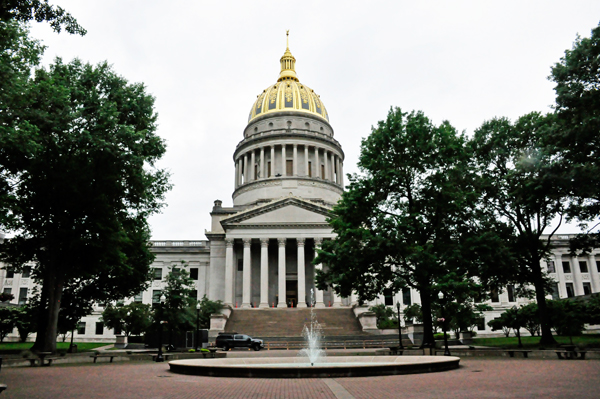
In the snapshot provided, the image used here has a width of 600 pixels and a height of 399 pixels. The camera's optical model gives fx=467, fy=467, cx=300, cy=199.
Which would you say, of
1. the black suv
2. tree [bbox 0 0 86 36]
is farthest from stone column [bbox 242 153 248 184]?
tree [bbox 0 0 86 36]

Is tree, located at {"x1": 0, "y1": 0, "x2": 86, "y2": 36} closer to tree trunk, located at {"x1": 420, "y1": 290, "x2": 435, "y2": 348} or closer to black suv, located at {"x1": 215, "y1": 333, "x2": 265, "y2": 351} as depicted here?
tree trunk, located at {"x1": 420, "y1": 290, "x2": 435, "y2": 348}

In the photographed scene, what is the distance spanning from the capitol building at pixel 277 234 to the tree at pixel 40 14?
35.1 metres

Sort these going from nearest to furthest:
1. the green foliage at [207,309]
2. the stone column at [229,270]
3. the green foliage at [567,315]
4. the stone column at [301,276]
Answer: the green foliage at [567,315]
the green foliage at [207,309]
the stone column at [301,276]
the stone column at [229,270]

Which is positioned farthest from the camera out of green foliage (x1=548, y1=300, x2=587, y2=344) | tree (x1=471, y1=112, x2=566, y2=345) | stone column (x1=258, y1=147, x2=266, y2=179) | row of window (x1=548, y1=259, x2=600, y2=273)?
stone column (x1=258, y1=147, x2=266, y2=179)

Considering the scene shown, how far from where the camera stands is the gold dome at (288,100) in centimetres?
7919

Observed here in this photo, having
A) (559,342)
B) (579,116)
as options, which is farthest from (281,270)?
(579,116)

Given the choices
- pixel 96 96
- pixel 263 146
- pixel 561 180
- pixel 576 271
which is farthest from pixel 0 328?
pixel 576 271

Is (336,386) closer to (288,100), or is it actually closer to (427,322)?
(427,322)

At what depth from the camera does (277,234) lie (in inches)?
2244

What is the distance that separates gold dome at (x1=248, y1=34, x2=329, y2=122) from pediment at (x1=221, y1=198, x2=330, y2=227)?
25.6m

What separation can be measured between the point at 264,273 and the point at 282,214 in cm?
761

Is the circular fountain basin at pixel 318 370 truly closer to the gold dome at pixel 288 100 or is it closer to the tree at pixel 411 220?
the tree at pixel 411 220

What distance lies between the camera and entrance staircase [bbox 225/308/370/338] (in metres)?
42.7

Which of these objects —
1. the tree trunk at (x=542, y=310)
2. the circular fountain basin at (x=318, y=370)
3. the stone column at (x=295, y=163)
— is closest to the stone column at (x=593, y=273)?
the tree trunk at (x=542, y=310)
